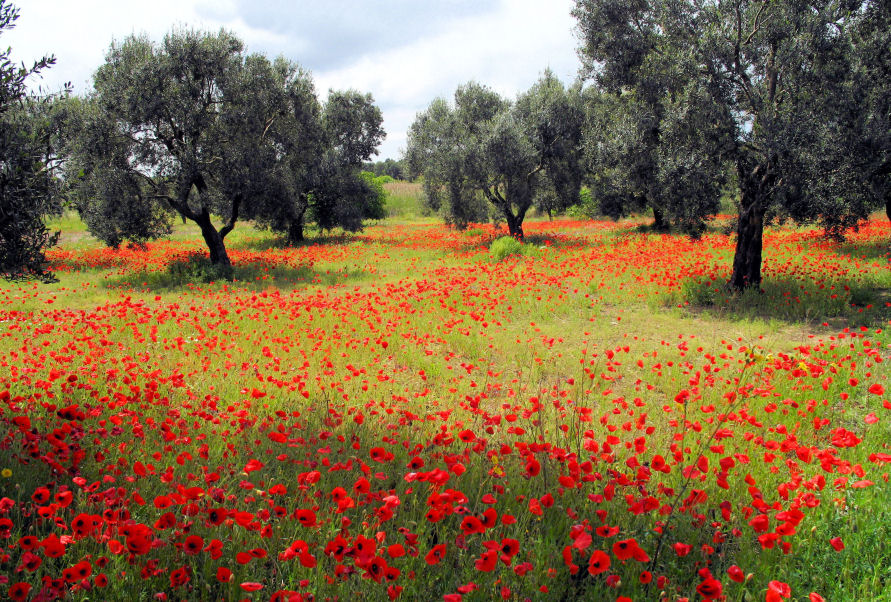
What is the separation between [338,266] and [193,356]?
1318 cm

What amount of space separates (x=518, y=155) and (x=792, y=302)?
607 inches

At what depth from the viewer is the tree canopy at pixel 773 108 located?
32.2 feet

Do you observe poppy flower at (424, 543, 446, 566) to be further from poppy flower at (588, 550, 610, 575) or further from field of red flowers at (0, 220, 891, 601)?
poppy flower at (588, 550, 610, 575)

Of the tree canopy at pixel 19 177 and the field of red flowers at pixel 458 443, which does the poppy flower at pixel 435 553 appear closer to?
the field of red flowers at pixel 458 443

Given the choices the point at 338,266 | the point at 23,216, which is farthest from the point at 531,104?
the point at 23,216

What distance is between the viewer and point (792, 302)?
1096 centimetres

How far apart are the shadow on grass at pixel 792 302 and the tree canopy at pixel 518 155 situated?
1370 cm

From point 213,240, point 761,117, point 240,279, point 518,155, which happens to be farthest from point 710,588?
point 518,155

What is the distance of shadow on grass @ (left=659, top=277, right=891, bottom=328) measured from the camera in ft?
33.2

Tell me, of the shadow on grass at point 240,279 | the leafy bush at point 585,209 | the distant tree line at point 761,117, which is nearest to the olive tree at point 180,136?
the shadow on grass at point 240,279

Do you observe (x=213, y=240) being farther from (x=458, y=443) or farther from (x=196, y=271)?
(x=458, y=443)

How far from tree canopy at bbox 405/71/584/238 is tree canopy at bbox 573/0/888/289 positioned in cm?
1142

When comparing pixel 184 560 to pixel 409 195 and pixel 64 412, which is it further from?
pixel 409 195

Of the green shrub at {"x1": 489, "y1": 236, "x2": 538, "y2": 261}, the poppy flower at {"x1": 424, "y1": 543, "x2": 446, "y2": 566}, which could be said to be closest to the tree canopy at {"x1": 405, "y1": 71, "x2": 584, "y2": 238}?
the green shrub at {"x1": 489, "y1": 236, "x2": 538, "y2": 261}
